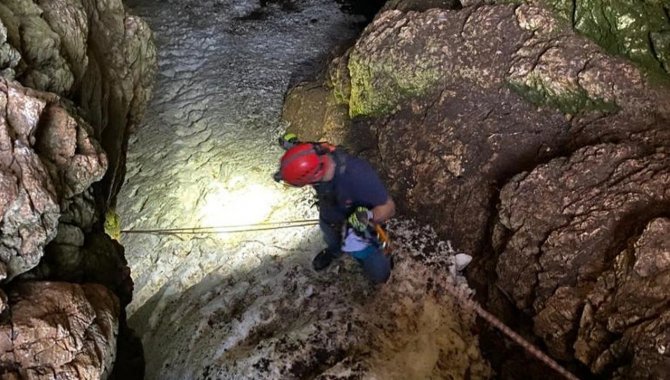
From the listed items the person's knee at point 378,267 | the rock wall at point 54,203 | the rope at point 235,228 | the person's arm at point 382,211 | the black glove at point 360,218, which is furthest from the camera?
the rope at point 235,228

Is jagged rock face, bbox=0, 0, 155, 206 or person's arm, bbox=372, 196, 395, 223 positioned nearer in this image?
jagged rock face, bbox=0, 0, 155, 206

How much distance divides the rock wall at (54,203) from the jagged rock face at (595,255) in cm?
353

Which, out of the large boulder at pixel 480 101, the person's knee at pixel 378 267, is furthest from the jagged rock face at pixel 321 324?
the large boulder at pixel 480 101

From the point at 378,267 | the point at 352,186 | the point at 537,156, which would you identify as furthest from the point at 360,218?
the point at 537,156

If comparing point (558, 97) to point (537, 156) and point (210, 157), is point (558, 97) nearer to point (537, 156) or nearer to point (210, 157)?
point (537, 156)

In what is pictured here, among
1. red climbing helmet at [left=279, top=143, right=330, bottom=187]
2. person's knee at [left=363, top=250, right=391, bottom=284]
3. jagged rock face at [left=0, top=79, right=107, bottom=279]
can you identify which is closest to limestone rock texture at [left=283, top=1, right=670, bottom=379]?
person's knee at [left=363, top=250, right=391, bottom=284]

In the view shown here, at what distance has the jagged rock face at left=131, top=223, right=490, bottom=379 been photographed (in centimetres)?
536

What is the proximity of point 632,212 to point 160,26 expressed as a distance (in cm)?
850

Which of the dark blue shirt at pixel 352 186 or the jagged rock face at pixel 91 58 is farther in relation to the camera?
the dark blue shirt at pixel 352 186

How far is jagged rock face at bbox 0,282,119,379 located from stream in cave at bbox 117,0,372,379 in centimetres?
172

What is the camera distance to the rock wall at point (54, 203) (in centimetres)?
356

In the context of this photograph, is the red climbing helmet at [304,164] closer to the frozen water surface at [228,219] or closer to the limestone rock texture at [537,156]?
the frozen water surface at [228,219]

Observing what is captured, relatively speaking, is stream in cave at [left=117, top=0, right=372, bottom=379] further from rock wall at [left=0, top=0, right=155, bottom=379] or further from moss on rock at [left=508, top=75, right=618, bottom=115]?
moss on rock at [left=508, top=75, right=618, bottom=115]

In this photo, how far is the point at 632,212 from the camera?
4.66 m
